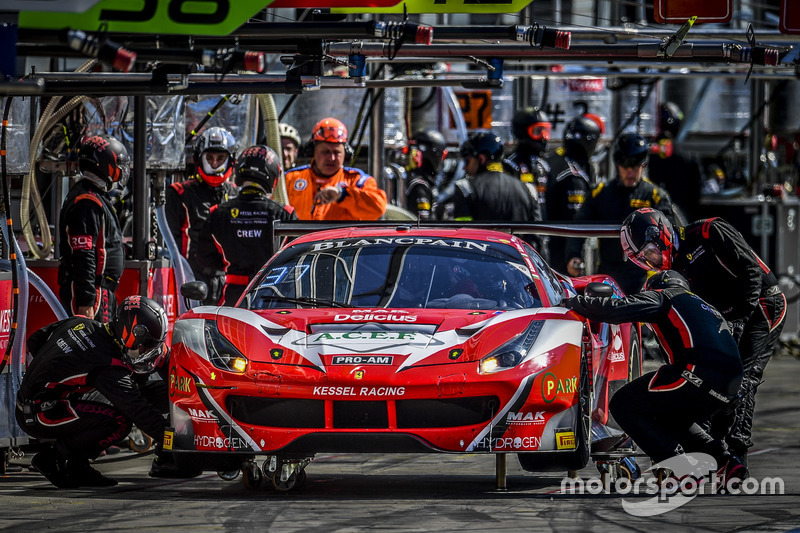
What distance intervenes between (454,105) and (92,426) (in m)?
12.0

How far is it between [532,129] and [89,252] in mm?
7808

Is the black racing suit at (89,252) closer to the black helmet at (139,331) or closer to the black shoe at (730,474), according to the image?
the black helmet at (139,331)

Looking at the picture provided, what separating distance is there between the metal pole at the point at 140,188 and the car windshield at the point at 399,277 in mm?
2541

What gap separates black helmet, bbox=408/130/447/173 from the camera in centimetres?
1911

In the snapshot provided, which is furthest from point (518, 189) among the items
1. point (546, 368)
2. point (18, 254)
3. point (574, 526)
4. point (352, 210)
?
point (574, 526)

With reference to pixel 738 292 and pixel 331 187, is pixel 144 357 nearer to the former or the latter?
pixel 738 292

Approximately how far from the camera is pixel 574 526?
261 inches

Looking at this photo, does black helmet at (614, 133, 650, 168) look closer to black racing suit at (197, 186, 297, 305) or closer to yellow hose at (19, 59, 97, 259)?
black racing suit at (197, 186, 297, 305)

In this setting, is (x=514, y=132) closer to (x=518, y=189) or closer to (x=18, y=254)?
(x=518, y=189)

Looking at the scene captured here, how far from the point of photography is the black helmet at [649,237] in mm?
8367

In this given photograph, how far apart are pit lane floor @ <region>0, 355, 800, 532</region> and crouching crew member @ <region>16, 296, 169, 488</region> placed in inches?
9.2

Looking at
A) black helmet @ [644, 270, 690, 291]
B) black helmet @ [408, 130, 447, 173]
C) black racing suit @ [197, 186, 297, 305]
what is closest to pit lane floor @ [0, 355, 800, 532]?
black helmet @ [644, 270, 690, 291]

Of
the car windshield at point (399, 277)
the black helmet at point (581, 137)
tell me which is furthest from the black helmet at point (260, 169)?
the black helmet at point (581, 137)

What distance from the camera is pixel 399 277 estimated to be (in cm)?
841
